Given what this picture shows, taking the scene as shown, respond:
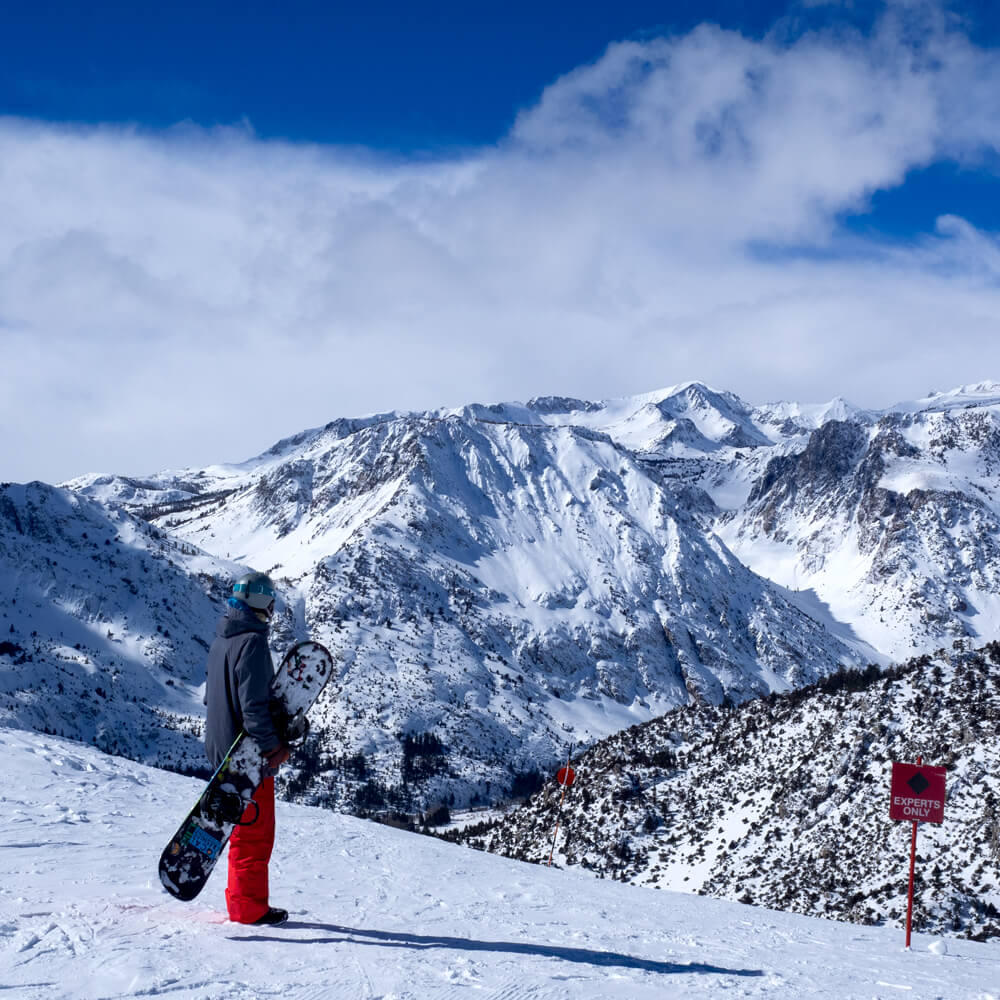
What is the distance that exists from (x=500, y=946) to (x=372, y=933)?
1.32 metres

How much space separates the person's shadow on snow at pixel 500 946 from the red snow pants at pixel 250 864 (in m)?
0.39

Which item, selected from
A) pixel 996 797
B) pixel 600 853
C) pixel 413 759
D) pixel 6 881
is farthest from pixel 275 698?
pixel 413 759

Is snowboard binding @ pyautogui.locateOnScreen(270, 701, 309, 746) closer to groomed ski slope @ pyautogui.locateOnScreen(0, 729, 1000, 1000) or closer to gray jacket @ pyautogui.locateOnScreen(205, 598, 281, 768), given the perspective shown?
gray jacket @ pyautogui.locateOnScreen(205, 598, 281, 768)

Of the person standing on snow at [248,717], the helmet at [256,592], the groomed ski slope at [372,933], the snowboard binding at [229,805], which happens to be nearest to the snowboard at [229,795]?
the snowboard binding at [229,805]

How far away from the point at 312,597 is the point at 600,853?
157m

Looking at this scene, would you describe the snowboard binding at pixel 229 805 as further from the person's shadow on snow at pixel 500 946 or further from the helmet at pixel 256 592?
the helmet at pixel 256 592

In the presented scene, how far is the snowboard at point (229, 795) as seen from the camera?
8750 mm

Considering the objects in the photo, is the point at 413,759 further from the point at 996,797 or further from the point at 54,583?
the point at 996,797

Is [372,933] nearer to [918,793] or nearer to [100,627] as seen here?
[918,793]

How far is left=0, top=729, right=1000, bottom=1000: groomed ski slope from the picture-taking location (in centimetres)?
725

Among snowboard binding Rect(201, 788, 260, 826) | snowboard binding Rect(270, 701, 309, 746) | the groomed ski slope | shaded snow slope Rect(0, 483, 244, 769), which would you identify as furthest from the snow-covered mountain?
shaded snow slope Rect(0, 483, 244, 769)

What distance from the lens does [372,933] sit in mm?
9109

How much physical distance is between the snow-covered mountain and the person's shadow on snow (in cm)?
2386

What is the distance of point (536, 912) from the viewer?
→ 11.8 metres
